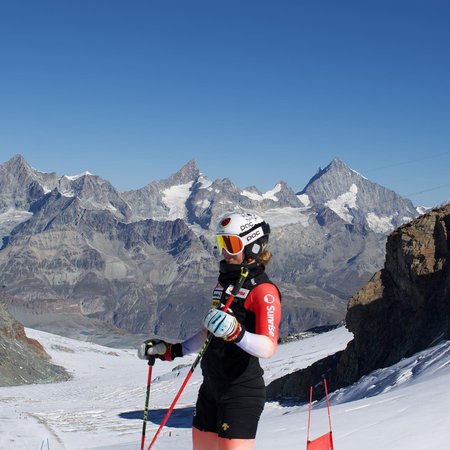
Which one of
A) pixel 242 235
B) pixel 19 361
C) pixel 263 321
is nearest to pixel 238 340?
pixel 263 321

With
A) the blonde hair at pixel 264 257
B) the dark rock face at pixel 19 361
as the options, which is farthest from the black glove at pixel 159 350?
the dark rock face at pixel 19 361

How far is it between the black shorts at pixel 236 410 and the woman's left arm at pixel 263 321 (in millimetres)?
491

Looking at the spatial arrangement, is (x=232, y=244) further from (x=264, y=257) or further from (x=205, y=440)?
(x=205, y=440)

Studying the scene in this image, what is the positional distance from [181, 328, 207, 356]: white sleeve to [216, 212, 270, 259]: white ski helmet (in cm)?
99

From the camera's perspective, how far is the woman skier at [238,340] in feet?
19.6

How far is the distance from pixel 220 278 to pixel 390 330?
92.9 ft

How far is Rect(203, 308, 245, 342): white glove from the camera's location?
5.68 m

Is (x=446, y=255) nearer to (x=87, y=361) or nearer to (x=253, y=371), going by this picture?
(x=253, y=371)

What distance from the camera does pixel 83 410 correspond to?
48.9 meters

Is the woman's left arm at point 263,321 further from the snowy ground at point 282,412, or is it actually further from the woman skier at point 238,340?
the snowy ground at point 282,412

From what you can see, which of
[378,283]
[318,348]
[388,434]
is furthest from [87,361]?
[388,434]

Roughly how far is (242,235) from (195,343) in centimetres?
137

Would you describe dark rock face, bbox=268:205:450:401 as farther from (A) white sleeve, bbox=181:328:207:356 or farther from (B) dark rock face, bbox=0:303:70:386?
(B) dark rock face, bbox=0:303:70:386

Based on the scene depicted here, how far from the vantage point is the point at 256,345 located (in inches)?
234
